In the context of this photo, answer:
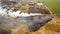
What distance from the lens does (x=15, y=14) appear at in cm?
127

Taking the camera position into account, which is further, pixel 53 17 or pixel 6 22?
pixel 53 17

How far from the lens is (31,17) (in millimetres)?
1237

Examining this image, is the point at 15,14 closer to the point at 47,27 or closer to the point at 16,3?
the point at 16,3

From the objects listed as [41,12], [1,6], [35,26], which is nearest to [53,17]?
[41,12]

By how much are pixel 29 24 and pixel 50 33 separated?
215 mm

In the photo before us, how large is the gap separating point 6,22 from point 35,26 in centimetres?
27

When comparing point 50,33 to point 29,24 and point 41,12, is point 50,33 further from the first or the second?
point 41,12

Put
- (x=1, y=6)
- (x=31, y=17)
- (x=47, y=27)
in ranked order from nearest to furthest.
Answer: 1. (x=47, y=27)
2. (x=31, y=17)
3. (x=1, y=6)

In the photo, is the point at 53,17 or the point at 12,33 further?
the point at 53,17

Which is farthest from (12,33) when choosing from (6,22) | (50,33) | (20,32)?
(50,33)

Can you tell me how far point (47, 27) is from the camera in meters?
1.10

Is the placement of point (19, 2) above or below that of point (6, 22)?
above

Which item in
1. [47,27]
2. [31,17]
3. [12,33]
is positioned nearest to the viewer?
[12,33]

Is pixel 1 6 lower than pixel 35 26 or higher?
higher
